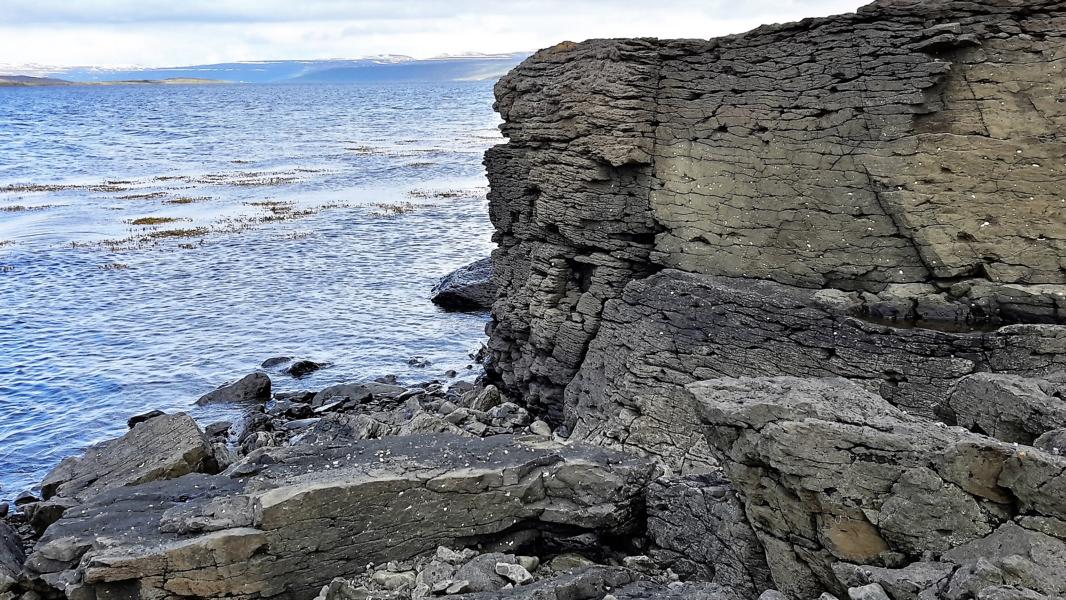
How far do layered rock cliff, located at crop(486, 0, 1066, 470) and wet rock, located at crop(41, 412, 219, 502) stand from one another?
265 inches

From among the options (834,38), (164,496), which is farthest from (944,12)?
(164,496)

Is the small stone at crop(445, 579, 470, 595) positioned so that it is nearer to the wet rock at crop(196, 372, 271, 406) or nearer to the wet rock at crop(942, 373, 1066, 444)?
the wet rock at crop(942, 373, 1066, 444)

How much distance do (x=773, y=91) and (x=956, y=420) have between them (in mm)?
5849

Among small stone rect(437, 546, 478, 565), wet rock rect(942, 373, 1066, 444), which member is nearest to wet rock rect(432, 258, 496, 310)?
small stone rect(437, 546, 478, 565)

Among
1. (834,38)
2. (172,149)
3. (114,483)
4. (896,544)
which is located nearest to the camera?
(896,544)

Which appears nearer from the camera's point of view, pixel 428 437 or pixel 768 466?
pixel 768 466

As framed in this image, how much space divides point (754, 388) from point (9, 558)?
10.3m

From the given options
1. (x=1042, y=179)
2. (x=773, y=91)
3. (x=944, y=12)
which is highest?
(x=944, y=12)

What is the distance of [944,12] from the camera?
11148 millimetres

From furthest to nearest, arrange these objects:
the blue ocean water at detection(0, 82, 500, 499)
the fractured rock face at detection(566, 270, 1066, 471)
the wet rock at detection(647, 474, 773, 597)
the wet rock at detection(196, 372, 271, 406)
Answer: the blue ocean water at detection(0, 82, 500, 499), the wet rock at detection(196, 372, 271, 406), the fractured rock face at detection(566, 270, 1066, 471), the wet rock at detection(647, 474, 773, 597)

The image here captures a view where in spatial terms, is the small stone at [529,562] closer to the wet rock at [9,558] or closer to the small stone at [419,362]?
the wet rock at [9,558]

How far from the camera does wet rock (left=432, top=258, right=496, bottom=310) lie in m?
29.7

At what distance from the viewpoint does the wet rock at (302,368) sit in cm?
2420

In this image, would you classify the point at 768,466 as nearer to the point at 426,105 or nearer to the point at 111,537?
the point at 111,537
